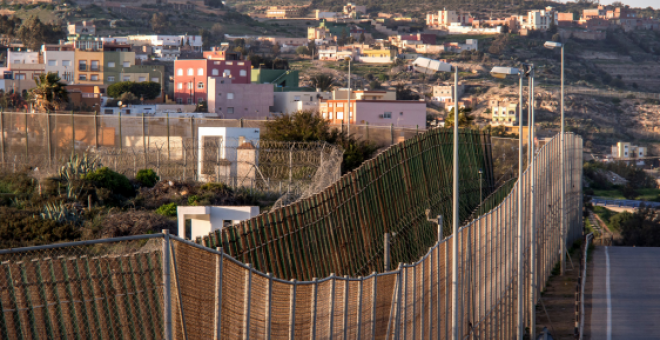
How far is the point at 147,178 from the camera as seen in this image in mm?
29672

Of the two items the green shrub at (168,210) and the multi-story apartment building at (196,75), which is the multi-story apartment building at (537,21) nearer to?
the multi-story apartment building at (196,75)

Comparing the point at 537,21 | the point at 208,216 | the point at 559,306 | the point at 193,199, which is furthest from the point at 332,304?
the point at 537,21

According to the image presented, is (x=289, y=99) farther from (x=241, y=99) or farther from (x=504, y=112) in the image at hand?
(x=504, y=112)

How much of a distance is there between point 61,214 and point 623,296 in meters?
15.4

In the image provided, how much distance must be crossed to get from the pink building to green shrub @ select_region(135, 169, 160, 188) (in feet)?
111

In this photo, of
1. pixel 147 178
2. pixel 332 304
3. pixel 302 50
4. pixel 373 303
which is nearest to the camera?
pixel 332 304

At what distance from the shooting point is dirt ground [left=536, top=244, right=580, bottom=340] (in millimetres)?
19609

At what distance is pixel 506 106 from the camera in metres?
97.6

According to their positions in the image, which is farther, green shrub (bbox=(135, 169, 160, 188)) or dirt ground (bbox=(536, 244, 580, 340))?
green shrub (bbox=(135, 169, 160, 188))

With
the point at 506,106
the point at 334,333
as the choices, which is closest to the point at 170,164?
the point at 334,333

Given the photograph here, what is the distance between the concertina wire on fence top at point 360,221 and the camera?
882cm

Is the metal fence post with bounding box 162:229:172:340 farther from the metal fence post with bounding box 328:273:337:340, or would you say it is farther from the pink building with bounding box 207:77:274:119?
the pink building with bounding box 207:77:274:119

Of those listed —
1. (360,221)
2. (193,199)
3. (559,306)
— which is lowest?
(559,306)

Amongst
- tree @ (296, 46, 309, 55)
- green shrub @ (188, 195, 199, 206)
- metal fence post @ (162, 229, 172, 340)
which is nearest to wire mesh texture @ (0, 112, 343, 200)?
green shrub @ (188, 195, 199, 206)
